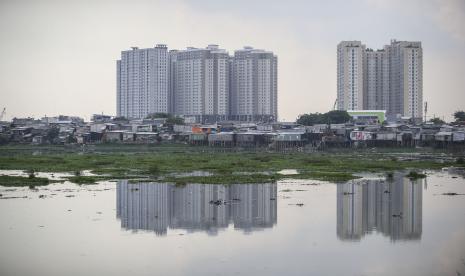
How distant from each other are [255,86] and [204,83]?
11.9 m

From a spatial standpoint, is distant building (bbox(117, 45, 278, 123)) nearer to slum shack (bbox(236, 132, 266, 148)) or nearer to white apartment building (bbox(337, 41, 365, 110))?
white apartment building (bbox(337, 41, 365, 110))

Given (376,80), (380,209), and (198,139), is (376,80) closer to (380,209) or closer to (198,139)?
(198,139)

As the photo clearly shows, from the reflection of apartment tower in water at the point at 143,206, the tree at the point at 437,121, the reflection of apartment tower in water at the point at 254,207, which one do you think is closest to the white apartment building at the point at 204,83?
the tree at the point at 437,121

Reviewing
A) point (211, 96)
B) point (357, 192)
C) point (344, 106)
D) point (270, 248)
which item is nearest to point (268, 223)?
point (270, 248)

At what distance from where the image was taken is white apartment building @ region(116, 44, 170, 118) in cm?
14950

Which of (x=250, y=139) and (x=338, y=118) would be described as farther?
(x=338, y=118)

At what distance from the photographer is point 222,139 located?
98.2m

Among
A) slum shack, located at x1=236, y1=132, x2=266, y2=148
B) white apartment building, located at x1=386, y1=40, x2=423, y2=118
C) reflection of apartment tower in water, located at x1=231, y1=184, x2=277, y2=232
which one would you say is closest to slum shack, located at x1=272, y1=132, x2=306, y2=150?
slum shack, located at x1=236, y1=132, x2=266, y2=148

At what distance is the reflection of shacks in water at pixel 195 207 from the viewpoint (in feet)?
80.7

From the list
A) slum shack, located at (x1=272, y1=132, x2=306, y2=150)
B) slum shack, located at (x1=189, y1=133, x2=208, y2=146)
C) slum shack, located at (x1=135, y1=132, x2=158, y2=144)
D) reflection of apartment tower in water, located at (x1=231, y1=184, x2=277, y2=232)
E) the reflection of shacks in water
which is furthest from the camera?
slum shack, located at (x1=135, y1=132, x2=158, y2=144)

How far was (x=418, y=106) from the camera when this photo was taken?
13850 centimetres

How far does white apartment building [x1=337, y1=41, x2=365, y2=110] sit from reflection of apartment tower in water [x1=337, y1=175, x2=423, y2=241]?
321 feet

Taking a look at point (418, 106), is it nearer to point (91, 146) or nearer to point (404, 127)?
point (404, 127)

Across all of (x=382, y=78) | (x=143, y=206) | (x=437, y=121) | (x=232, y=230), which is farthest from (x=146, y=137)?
(x=232, y=230)
